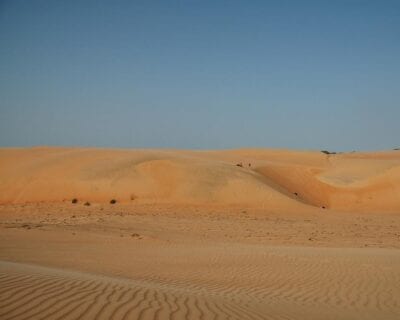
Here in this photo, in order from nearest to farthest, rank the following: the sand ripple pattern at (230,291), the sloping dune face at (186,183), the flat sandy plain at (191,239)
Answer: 1. the sand ripple pattern at (230,291)
2. the flat sandy plain at (191,239)
3. the sloping dune face at (186,183)

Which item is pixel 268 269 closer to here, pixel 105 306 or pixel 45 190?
pixel 105 306

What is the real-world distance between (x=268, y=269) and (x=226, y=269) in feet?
3.71

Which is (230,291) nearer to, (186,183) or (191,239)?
(191,239)

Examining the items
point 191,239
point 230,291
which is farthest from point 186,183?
point 230,291

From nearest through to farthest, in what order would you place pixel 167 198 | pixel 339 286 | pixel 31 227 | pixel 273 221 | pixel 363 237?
pixel 339 286 < pixel 31 227 < pixel 363 237 < pixel 273 221 < pixel 167 198

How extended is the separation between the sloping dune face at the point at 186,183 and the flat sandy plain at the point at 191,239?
0.13 m

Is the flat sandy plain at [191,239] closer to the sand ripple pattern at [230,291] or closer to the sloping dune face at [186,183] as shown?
the sand ripple pattern at [230,291]

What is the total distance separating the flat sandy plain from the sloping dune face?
129mm

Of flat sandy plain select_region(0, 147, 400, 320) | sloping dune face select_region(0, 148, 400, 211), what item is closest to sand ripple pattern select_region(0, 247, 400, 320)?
flat sandy plain select_region(0, 147, 400, 320)

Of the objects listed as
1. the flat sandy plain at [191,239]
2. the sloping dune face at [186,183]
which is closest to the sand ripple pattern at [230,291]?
the flat sandy plain at [191,239]

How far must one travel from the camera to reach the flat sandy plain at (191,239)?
7.21m

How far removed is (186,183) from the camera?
104 feet

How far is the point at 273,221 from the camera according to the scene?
25031 millimetres

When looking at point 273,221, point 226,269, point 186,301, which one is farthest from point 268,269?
point 273,221
